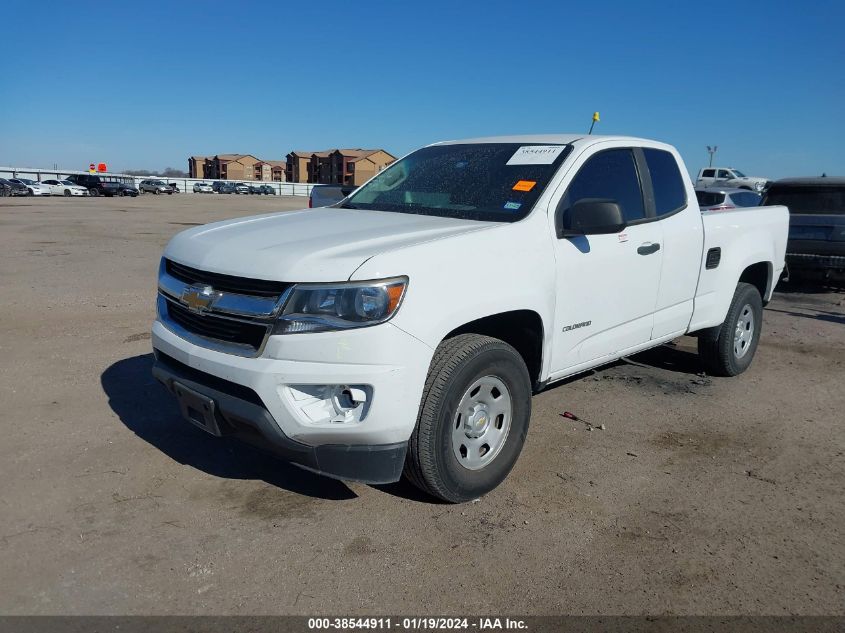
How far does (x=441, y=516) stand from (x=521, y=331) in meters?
1.09

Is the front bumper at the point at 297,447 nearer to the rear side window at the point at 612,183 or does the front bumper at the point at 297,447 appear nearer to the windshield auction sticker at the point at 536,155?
the rear side window at the point at 612,183

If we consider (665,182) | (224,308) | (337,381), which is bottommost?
(337,381)

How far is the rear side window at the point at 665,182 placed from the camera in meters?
4.68

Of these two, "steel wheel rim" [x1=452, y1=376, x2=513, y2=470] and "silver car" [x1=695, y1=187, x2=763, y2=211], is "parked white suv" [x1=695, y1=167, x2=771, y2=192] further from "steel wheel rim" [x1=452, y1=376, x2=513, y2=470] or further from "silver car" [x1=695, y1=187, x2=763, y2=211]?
"steel wheel rim" [x1=452, y1=376, x2=513, y2=470]

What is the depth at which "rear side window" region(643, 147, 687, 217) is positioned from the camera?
15.4ft

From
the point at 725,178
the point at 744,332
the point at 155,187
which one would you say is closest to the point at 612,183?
the point at 744,332

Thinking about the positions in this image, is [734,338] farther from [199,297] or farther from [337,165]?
[337,165]

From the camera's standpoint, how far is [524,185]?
12.8 feet

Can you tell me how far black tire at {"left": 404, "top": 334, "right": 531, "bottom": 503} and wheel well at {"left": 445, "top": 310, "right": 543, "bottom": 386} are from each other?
152mm

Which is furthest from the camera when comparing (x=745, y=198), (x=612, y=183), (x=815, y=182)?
(x=745, y=198)

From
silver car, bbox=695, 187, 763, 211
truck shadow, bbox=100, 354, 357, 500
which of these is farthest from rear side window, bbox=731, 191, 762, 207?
truck shadow, bbox=100, 354, 357, 500

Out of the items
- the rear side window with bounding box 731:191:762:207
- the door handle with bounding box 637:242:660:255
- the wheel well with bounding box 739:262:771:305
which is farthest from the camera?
the rear side window with bounding box 731:191:762:207

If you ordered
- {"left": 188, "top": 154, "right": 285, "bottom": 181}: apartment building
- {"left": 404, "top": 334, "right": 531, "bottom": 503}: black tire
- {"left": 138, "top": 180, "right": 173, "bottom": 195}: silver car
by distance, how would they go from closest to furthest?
{"left": 404, "top": 334, "right": 531, "bottom": 503}: black tire, {"left": 138, "top": 180, "right": 173, "bottom": 195}: silver car, {"left": 188, "top": 154, "right": 285, "bottom": 181}: apartment building

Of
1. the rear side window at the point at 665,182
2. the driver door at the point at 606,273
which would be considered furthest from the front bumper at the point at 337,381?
the rear side window at the point at 665,182
